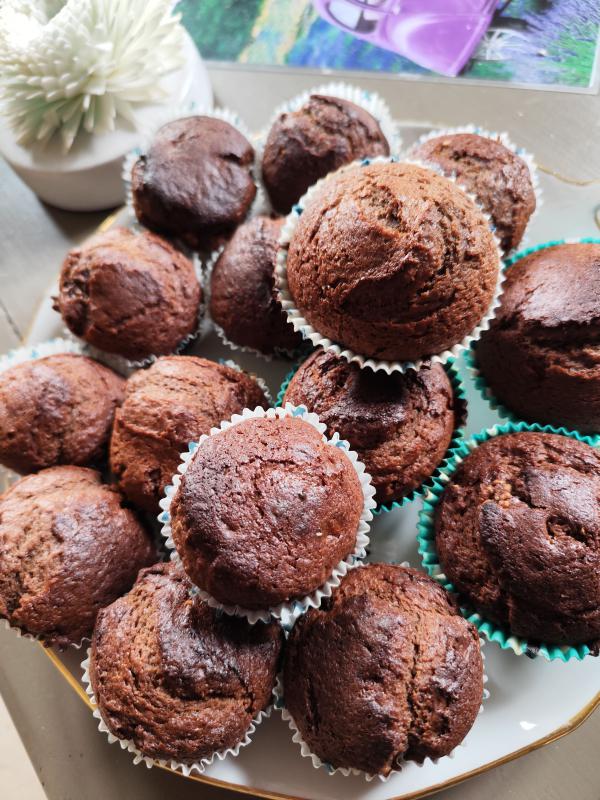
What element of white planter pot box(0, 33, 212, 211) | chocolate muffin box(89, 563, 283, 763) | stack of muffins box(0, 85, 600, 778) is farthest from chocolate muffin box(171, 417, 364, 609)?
white planter pot box(0, 33, 212, 211)

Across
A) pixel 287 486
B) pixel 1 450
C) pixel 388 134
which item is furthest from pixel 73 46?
pixel 287 486

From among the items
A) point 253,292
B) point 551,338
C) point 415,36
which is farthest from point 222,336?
point 415,36

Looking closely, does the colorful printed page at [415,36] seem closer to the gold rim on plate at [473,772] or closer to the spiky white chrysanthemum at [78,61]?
the spiky white chrysanthemum at [78,61]

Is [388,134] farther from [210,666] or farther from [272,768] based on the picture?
[272,768]

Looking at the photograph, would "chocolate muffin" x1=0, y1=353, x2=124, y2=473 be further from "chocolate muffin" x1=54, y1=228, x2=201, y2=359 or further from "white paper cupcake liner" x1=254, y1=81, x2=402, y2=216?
"white paper cupcake liner" x1=254, y1=81, x2=402, y2=216

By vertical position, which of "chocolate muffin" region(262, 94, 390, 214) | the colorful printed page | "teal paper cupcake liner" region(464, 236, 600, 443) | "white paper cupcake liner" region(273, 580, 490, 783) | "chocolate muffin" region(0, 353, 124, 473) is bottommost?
"white paper cupcake liner" region(273, 580, 490, 783)

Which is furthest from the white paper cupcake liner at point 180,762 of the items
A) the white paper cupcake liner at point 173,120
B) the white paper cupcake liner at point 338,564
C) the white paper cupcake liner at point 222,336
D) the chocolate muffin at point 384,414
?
the white paper cupcake liner at point 173,120

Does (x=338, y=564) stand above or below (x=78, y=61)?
below

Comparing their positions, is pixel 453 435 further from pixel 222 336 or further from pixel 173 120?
pixel 173 120
